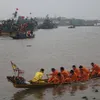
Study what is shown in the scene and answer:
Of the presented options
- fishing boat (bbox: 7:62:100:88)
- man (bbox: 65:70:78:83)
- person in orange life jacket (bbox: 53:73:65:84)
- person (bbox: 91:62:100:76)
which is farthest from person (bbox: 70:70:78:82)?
person (bbox: 91:62:100:76)

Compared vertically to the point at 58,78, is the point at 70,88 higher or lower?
lower

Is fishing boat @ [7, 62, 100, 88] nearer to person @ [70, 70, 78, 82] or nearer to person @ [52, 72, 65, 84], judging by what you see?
person @ [52, 72, 65, 84]

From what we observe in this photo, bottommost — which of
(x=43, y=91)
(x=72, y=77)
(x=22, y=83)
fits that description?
(x=43, y=91)

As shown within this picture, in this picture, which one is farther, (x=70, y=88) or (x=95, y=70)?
(x=95, y=70)

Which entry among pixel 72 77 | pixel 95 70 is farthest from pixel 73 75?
pixel 95 70

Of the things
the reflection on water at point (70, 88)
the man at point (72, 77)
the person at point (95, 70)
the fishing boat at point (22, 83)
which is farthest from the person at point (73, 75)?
the person at point (95, 70)

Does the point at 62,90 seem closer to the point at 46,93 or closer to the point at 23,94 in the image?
the point at 46,93

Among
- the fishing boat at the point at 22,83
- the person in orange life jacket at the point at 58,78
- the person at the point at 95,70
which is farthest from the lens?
the person at the point at 95,70

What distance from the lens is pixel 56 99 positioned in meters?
16.4

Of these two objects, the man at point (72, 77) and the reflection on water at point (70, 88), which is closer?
the reflection on water at point (70, 88)

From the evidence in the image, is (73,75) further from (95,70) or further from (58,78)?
(95,70)

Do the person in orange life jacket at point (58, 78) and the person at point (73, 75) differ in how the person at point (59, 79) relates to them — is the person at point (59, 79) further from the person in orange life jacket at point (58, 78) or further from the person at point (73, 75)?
the person at point (73, 75)

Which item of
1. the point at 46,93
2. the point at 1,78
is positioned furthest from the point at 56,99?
the point at 1,78

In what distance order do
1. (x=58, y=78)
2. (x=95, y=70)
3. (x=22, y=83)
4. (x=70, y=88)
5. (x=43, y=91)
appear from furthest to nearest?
(x=95, y=70)
(x=70, y=88)
(x=58, y=78)
(x=43, y=91)
(x=22, y=83)
